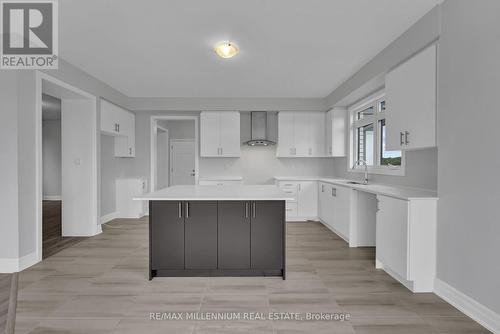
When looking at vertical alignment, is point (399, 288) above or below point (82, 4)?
below

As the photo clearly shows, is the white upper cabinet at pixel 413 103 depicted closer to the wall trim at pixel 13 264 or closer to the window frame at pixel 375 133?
the window frame at pixel 375 133

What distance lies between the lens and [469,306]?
2.26 m

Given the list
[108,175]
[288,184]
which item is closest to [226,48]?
[288,184]

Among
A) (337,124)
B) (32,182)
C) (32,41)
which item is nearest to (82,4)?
(32,41)

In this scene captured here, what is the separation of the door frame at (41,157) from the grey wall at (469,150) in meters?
4.30

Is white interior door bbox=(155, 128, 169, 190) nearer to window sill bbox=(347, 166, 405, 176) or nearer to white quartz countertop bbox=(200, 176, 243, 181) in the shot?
white quartz countertop bbox=(200, 176, 243, 181)

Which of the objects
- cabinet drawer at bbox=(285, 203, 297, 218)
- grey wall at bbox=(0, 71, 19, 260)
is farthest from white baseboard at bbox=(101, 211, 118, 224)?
cabinet drawer at bbox=(285, 203, 297, 218)

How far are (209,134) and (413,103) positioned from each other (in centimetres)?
413

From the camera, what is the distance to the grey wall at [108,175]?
5.70m

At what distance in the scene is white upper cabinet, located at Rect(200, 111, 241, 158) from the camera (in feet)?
20.4

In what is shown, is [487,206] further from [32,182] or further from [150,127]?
[150,127]

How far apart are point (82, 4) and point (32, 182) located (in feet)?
6.85

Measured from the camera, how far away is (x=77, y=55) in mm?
3783

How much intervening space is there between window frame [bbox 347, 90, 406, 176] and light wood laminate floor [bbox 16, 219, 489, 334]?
128 cm
